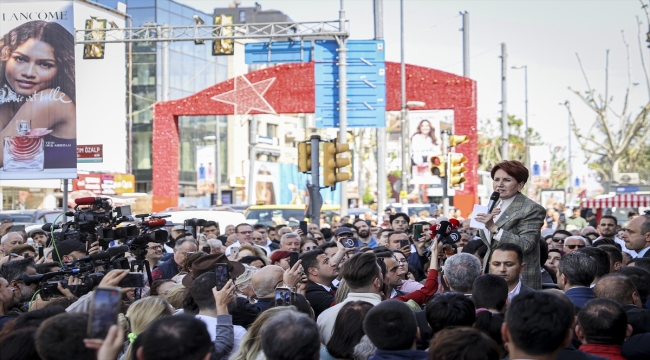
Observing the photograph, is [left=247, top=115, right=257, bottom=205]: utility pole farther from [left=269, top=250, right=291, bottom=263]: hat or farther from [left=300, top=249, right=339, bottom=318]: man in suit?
[left=300, top=249, right=339, bottom=318]: man in suit

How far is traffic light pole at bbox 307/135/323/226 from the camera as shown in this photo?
17.8 metres

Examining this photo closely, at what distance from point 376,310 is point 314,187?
12.8 metres

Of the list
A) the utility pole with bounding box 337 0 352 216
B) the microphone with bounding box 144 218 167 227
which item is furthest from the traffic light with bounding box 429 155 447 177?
the microphone with bounding box 144 218 167 227

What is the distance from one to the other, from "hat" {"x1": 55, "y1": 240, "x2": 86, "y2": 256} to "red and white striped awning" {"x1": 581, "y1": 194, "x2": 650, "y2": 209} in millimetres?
23860

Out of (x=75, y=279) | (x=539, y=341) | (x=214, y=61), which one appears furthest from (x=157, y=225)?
(x=214, y=61)

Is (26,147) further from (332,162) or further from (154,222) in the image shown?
(332,162)

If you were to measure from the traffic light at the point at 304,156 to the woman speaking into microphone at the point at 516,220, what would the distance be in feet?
34.1

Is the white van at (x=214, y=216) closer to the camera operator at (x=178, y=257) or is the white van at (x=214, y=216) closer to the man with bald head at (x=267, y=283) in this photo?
the camera operator at (x=178, y=257)

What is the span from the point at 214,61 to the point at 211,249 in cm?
5655

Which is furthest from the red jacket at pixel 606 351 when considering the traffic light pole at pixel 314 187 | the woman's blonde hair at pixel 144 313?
the traffic light pole at pixel 314 187

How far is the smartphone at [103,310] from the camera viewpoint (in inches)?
142

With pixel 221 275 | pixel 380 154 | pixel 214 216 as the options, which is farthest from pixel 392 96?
pixel 221 275

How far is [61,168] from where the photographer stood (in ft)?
43.6

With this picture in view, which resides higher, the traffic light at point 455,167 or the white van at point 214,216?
the traffic light at point 455,167
